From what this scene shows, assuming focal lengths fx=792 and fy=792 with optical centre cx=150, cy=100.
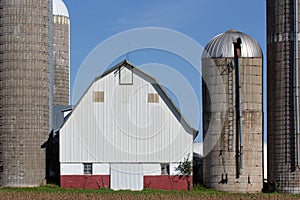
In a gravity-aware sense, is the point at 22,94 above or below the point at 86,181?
above

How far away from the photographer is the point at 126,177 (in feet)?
137

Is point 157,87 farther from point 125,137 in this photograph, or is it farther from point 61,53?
point 61,53

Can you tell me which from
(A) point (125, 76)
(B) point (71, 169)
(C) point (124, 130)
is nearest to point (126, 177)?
(C) point (124, 130)

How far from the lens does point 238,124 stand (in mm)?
40781

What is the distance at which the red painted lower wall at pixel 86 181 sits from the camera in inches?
1626

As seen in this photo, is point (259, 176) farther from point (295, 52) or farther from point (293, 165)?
point (295, 52)

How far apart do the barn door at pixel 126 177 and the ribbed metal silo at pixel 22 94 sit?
14.6 ft

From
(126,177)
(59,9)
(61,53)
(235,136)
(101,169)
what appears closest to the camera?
(235,136)

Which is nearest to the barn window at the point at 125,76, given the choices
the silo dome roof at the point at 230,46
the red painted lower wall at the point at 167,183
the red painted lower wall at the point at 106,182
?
the silo dome roof at the point at 230,46

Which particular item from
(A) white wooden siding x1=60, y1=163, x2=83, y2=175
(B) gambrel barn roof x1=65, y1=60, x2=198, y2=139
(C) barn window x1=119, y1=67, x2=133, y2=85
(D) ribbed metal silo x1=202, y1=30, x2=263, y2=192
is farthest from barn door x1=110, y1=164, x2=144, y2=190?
(C) barn window x1=119, y1=67, x2=133, y2=85

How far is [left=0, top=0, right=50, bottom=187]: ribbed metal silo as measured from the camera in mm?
42906

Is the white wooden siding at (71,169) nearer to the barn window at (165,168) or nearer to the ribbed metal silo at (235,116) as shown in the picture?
the barn window at (165,168)

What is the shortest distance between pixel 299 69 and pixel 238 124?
4188mm

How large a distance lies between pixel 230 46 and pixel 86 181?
10.3 meters
